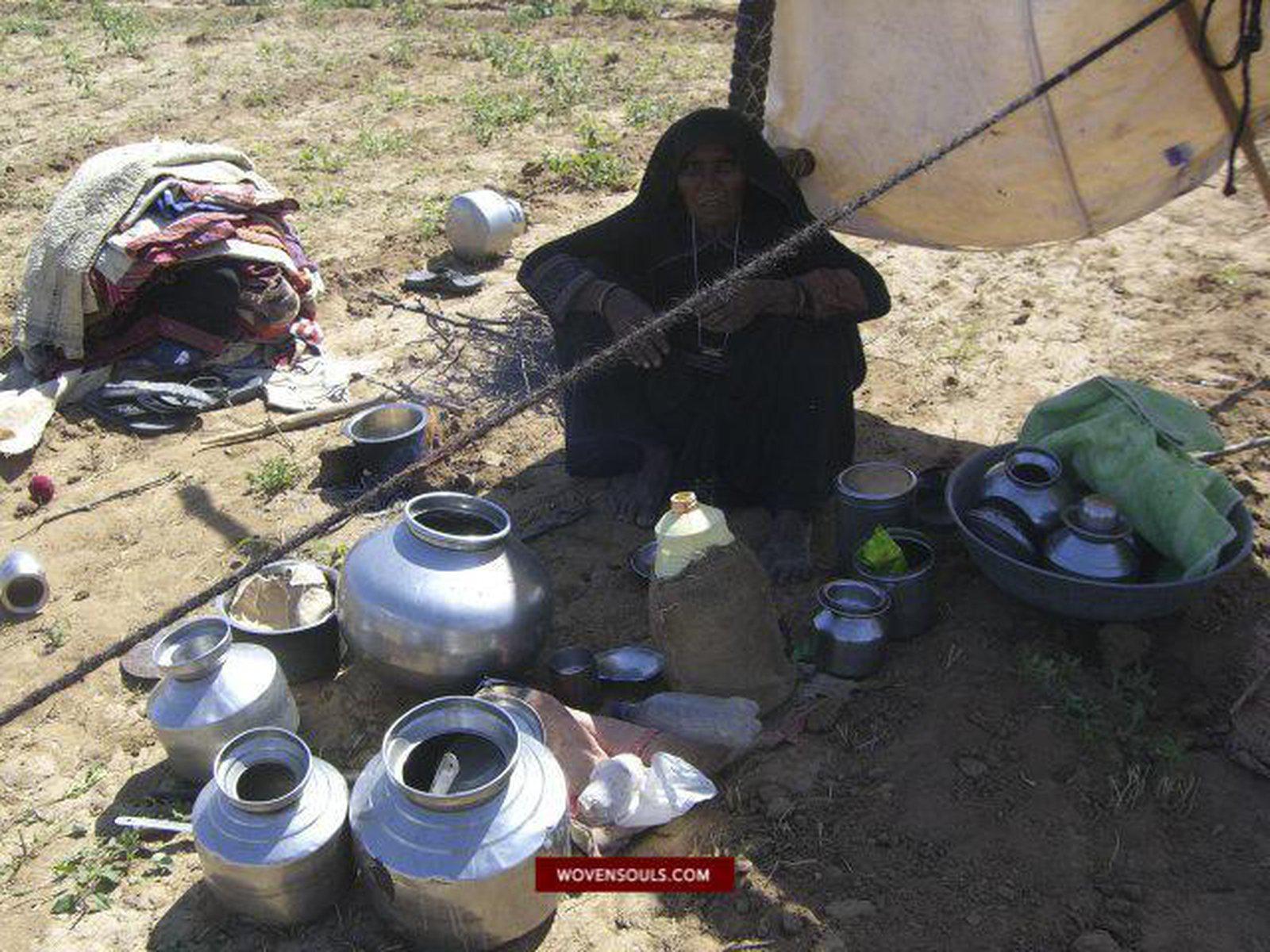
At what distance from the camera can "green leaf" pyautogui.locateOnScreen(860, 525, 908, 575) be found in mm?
3414

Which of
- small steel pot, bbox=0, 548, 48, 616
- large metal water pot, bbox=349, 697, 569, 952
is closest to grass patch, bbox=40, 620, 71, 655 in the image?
small steel pot, bbox=0, 548, 48, 616

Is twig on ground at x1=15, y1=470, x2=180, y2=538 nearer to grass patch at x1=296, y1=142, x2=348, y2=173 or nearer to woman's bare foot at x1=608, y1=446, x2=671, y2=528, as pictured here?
woman's bare foot at x1=608, y1=446, x2=671, y2=528

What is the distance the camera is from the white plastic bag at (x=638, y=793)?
2.80 m

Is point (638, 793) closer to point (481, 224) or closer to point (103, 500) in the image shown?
point (103, 500)

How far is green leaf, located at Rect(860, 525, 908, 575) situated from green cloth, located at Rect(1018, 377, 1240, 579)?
0.61 meters

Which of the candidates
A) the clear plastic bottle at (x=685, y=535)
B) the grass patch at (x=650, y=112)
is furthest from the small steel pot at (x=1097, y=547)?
the grass patch at (x=650, y=112)

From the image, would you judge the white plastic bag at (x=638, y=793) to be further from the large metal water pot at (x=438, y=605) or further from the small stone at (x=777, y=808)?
the large metal water pot at (x=438, y=605)

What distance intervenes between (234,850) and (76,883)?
2.04ft

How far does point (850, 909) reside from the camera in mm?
2672

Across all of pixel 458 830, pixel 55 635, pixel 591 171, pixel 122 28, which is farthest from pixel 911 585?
pixel 122 28

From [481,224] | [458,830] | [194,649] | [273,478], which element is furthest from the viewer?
[481,224]

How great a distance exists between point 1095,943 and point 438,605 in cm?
178

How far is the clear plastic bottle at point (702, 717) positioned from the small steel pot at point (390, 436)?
1.63m

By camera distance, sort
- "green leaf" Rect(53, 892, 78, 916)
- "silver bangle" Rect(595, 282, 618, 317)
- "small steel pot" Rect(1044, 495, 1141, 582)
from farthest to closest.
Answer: "silver bangle" Rect(595, 282, 618, 317) → "small steel pot" Rect(1044, 495, 1141, 582) → "green leaf" Rect(53, 892, 78, 916)
